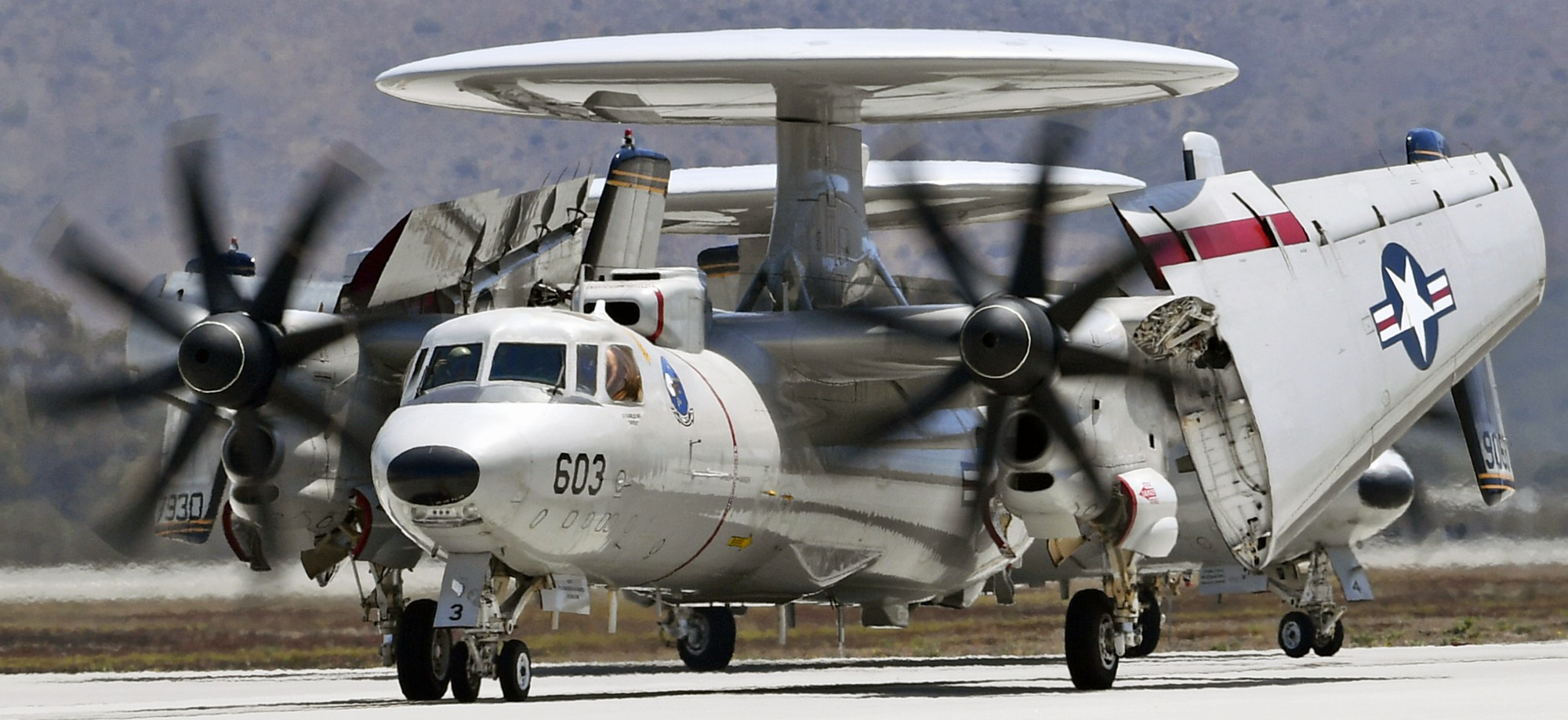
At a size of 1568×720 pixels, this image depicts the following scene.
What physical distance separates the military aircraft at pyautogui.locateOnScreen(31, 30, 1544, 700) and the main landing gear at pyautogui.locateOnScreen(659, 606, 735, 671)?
12.5 feet

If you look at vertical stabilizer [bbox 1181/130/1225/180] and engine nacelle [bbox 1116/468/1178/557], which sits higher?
vertical stabilizer [bbox 1181/130/1225/180]

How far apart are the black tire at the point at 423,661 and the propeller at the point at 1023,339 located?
496cm

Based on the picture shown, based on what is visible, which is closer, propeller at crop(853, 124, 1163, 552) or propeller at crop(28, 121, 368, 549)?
propeller at crop(853, 124, 1163, 552)

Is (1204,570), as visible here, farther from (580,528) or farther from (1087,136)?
(580,528)

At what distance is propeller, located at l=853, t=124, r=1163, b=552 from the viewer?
66.4ft

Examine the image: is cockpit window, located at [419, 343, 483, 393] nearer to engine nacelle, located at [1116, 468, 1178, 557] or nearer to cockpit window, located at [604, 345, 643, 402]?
cockpit window, located at [604, 345, 643, 402]

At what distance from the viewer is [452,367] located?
19031mm

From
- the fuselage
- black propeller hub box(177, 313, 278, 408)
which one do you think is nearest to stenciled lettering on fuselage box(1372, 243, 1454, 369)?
the fuselage

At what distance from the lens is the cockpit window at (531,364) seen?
741 inches

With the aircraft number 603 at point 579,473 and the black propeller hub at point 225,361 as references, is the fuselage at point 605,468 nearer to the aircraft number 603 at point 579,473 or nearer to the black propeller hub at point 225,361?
the aircraft number 603 at point 579,473

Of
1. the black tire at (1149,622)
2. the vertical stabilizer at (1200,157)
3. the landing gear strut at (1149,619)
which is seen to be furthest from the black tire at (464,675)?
the black tire at (1149,622)

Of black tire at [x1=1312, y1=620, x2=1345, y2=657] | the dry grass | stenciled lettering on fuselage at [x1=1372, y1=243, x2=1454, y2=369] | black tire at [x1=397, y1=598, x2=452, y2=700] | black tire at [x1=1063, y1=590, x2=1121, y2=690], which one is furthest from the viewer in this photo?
black tire at [x1=1312, y1=620, x2=1345, y2=657]

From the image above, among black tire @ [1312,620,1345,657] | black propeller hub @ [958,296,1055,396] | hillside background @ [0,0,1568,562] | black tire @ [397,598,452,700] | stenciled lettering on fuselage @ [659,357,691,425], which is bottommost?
black tire @ [1312,620,1345,657]

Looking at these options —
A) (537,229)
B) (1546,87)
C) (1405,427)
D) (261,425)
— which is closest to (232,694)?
(261,425)
